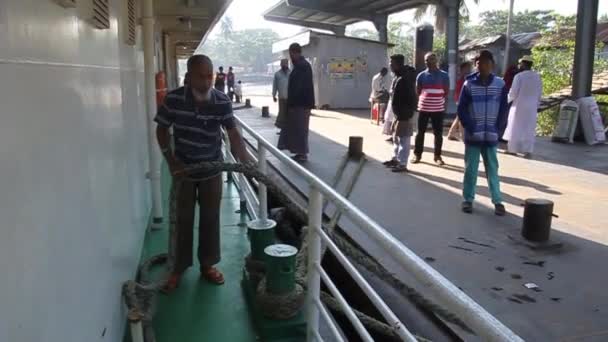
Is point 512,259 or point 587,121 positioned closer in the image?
point 512,259

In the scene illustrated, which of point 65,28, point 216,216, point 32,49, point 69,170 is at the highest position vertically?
point 65,28

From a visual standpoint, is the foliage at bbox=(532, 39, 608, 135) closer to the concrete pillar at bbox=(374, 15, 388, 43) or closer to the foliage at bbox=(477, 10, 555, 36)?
the concrete pillar at bbox=(374, 15, 388, 43)

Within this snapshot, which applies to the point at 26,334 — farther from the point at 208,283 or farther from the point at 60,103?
the point at 208,283

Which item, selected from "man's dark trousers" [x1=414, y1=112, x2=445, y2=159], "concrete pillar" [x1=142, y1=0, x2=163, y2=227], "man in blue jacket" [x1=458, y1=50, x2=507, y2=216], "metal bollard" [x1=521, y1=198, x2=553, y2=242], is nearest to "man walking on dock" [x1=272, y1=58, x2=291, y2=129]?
"man's dark trousers" [x1=414, y1=112, x2=445, y2=159]

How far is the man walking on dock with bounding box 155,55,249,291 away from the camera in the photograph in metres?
2.92

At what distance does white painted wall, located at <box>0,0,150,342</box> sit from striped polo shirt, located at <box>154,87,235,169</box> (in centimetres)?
36

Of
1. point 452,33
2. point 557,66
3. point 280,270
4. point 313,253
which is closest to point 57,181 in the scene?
point 313,253

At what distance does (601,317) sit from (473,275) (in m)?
0.86

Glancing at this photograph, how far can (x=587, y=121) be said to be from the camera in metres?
9.71

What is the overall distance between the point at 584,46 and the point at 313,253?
383 inches

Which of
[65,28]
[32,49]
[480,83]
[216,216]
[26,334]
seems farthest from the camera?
[480,83]

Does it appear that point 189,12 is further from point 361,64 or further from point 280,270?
point 361,64

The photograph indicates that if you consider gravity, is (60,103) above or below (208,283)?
above

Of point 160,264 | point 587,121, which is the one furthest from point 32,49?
point 587,121
